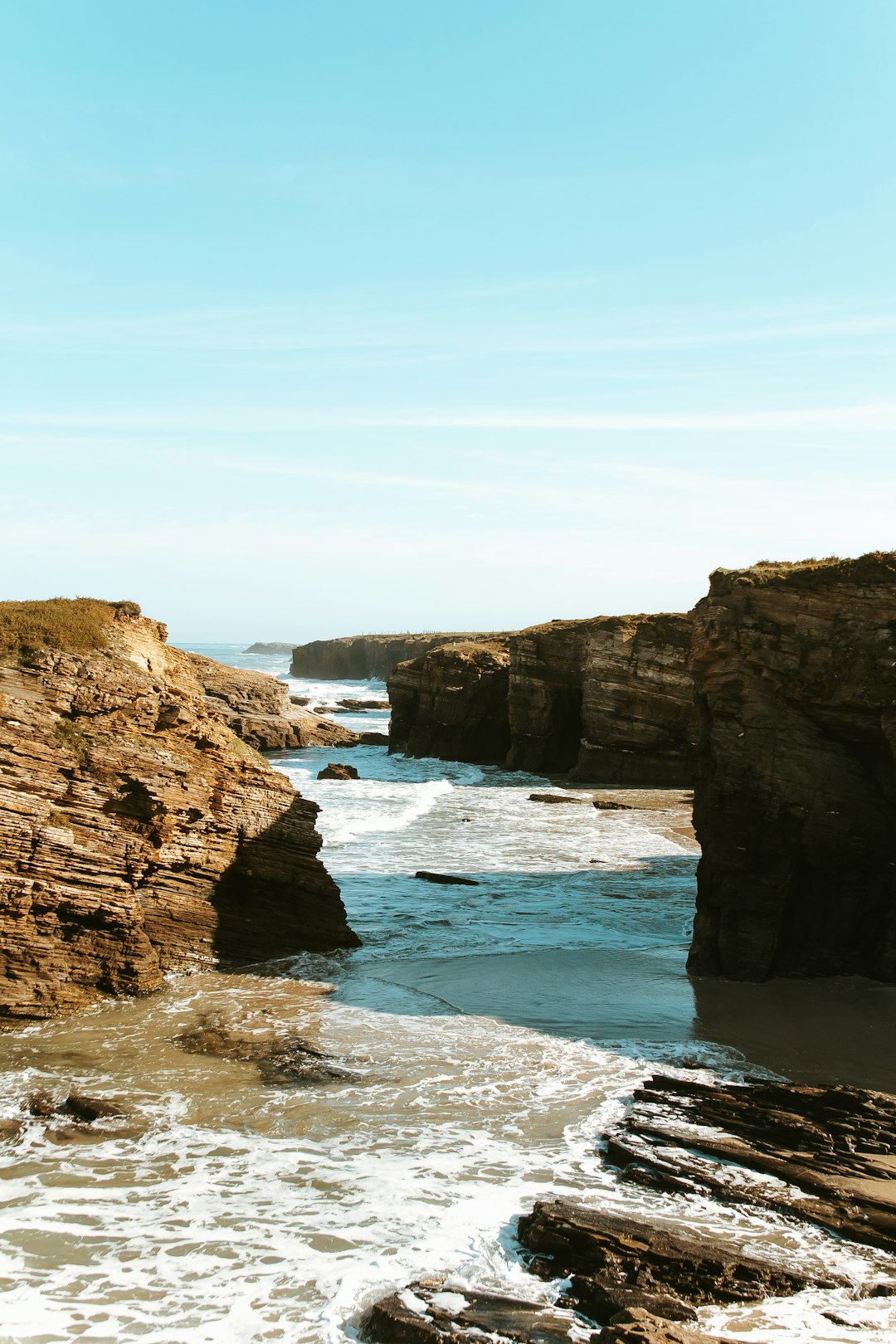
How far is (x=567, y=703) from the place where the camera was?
44.5 meters

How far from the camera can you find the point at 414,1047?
37.4 ft

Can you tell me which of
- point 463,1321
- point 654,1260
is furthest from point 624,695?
point 463,1321

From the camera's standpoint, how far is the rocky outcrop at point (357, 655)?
117 m

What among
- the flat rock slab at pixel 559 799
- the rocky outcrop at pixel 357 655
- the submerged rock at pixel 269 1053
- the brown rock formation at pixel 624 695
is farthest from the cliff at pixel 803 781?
the rocky outcrop at pixel 357 655

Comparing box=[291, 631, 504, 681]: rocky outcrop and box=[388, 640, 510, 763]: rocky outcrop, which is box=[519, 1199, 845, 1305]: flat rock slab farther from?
box=[291, 631, 504, 681]: rocky outcrop

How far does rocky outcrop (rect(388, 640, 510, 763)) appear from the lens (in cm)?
4969

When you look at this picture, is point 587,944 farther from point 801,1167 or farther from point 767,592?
point 801,1167

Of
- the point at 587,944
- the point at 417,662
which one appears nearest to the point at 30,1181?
the point at 587,944

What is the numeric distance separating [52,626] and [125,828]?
9.85 feet

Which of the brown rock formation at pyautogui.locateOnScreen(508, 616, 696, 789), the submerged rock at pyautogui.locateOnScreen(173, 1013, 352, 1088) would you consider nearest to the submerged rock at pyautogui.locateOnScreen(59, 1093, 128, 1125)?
the submerged rock at pyautogui.locateOnScreen(173, 1013, 352, 1088)

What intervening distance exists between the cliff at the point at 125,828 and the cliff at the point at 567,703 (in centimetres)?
Answer: 2528

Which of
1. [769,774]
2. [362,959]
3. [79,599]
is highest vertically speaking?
[79,599]

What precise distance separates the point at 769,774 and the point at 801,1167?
23.3 feet

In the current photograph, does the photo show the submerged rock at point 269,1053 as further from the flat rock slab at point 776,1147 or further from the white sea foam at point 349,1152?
→ the flat rock slab at point 776,1147
